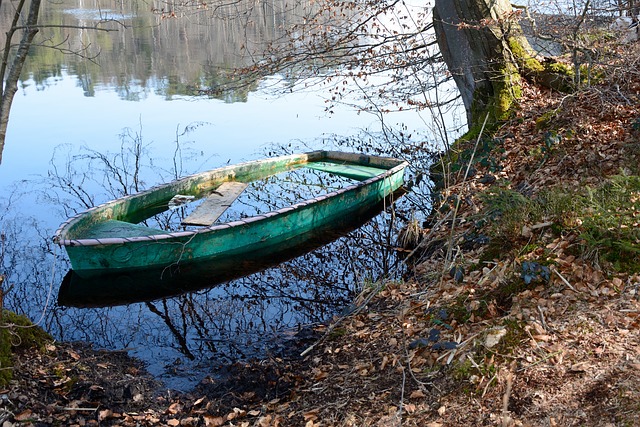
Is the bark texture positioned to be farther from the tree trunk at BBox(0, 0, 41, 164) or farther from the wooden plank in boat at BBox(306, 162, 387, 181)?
the tree trunk at BBox(0, 0, 41, 164)

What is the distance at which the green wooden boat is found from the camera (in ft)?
24.1

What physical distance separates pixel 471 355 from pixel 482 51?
20.8ft

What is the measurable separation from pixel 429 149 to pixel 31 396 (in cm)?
939

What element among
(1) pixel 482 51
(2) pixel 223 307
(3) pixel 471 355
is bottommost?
(2) pixel 223 307

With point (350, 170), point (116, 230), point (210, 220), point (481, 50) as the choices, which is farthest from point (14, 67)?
point (350, 170)

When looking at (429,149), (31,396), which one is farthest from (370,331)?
(429,149)

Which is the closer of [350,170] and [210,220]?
[210,220]

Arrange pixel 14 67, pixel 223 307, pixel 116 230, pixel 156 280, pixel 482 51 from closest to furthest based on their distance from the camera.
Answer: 1. pixel 14 67
2. pixel 223 307
3. pixel 156 280
4. pixel 116 230
5. pixel 482 51

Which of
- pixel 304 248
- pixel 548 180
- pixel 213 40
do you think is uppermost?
pixel 213 40

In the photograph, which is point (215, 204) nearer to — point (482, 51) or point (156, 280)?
point (156, 280)

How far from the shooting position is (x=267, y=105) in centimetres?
1800

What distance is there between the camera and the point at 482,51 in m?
9.23

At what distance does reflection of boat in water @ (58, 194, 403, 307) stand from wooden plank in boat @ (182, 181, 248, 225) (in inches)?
32.2

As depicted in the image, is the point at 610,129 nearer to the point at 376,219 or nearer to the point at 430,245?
the point at 430,245
